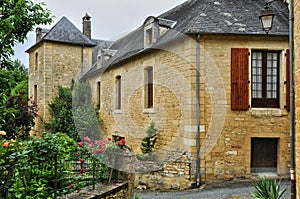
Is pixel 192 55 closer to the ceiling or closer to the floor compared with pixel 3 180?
closer to the ceiling

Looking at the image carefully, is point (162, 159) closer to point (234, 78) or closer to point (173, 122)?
point (173, 122)

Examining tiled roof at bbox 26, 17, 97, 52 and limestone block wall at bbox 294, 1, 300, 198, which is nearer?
limestone block wall at bbox 294, 1, 300, 198

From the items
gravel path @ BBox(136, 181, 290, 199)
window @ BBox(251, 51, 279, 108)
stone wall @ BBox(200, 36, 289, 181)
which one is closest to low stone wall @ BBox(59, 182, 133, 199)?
gravel path @ BBox(136, 181, 290, 199)

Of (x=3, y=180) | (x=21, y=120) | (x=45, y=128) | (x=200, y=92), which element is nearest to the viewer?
(x=3, y=180)

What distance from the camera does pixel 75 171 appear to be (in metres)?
6.50

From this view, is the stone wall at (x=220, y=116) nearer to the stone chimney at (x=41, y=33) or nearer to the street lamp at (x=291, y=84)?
the street lamp at (x=291, y=84)

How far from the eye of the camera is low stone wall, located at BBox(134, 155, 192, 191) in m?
9.76

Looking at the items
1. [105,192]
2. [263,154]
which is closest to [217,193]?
[263,154]

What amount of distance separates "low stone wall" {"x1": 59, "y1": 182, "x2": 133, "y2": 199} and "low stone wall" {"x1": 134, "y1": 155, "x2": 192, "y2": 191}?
10.6 feet

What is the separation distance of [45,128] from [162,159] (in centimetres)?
1041

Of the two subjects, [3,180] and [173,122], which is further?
[173,122]

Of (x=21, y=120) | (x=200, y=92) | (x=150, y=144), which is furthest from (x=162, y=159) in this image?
(x=21, y=120)

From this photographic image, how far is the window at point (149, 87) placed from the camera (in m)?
12.8

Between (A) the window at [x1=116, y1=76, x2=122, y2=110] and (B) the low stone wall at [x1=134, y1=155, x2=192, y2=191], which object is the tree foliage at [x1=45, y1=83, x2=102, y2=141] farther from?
(B) the low stone wall at [x1=134, y1=155, x2=192, y2=191]
